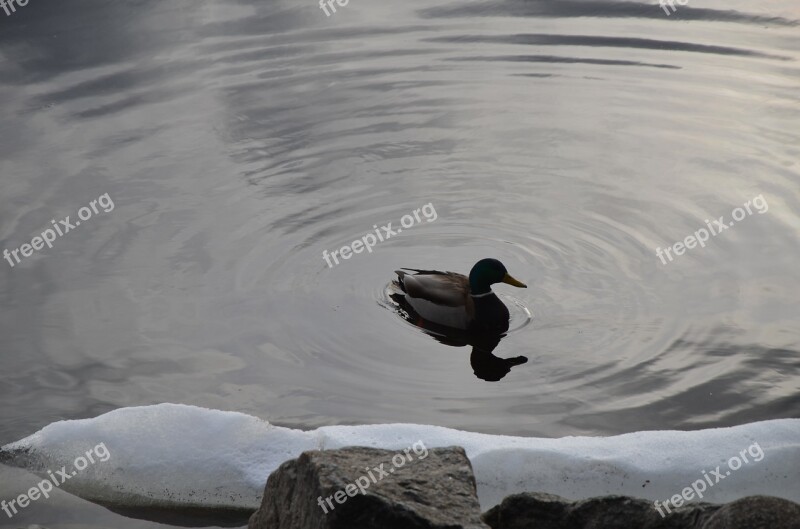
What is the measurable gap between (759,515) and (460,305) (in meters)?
4.15

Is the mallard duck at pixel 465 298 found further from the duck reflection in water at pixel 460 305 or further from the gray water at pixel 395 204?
the gray water at pixel 395 204

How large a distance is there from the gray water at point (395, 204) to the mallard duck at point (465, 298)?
232mm

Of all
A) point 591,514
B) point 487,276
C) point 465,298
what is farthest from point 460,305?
point 591,514

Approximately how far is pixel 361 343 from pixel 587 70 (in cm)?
599

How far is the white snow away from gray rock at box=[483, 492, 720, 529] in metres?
0.87

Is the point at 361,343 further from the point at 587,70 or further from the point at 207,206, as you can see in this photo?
the point at 587,70

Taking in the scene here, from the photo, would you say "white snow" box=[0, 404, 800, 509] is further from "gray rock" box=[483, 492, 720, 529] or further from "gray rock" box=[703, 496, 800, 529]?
"gray rock" box=[703, 496, 800, 529]

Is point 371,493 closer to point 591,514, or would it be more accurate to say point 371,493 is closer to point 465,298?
point 591,514

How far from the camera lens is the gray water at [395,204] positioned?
23.9ft

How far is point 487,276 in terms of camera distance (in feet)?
27.2

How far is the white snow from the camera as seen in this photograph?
5.89 meters

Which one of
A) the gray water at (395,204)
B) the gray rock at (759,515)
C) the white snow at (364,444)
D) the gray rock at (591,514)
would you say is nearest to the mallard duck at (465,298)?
the gray water at (395,204)

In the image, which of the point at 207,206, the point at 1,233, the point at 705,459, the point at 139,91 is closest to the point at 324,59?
the point at 139,91

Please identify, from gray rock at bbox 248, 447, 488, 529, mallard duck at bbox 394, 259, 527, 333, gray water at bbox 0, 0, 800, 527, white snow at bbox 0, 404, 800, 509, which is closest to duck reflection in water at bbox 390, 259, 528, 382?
mallard duck at bbox 394, 259, 527, 333
